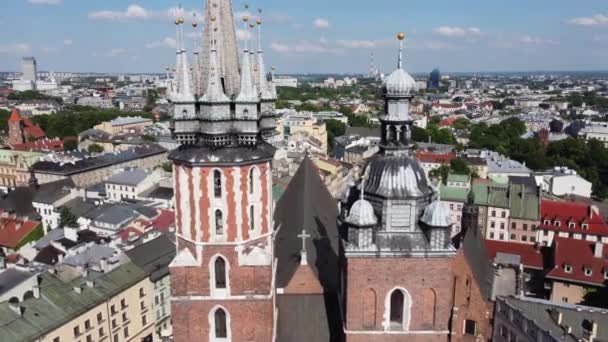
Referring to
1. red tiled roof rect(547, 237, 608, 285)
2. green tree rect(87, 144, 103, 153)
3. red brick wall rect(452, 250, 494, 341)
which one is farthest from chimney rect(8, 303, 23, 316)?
green tree rect(87, 144, 103, 153)

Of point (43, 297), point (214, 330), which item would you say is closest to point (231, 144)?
point (214, 330)

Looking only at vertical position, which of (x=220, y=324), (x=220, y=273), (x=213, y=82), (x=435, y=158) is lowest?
(x=435, y=158)

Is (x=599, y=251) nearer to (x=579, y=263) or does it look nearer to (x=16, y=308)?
(x=579, y=263)

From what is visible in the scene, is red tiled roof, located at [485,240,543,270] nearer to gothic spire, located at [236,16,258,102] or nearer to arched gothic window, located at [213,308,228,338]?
arched gothic window, located at [213,308,228,338]

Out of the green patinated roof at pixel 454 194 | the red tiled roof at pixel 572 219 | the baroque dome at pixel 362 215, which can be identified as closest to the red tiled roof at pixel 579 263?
the red tiled roof at pixel 572 219

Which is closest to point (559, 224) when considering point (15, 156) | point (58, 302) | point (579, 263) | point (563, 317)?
point (579, 263)

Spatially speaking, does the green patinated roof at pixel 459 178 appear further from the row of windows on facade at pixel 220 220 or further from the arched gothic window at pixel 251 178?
the arched gothic window at pixel 251 178

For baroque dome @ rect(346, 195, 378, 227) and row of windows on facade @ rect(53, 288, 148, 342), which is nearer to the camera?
baroque dome @ rect(346, 195, 378, 227)

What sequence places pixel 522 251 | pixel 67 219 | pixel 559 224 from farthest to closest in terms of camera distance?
pixel 67 219
pixel 559 224
pixel 522 251
